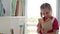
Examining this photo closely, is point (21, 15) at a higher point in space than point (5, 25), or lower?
higher

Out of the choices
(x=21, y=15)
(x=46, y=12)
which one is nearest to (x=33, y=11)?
(x=21, y=15)

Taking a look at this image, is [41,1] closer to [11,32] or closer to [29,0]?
[29,0]

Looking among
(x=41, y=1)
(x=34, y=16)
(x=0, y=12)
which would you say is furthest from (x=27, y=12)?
(x=0, y=12)

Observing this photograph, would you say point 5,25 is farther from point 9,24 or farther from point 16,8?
point 16,8

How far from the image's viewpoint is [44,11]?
3.98ft

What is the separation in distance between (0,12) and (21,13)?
0.24m

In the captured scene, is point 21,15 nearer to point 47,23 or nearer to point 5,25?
point 5,25

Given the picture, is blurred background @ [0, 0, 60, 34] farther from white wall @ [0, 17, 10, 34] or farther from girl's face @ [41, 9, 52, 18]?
girl's face @ [41, 9, 52, 18]

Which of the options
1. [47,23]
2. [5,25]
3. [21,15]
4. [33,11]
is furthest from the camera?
[33,11]

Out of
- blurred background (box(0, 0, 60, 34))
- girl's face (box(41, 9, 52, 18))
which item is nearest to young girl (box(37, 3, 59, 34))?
girl's face (box(41, 9, 52, 18))

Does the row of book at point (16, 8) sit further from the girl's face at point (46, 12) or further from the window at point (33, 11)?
the girl's face at point (46, 12)

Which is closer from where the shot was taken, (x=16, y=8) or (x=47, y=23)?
(x=47, y=23)

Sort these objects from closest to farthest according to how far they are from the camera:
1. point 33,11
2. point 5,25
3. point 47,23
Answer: point 47,23 → point 5,25 → point 33,11

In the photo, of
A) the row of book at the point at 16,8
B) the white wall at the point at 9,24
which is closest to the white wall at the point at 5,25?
the white wall at the point at 9,24
